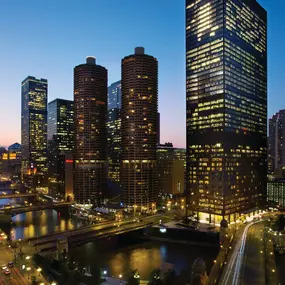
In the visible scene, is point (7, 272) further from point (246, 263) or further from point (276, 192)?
point (276, 192)

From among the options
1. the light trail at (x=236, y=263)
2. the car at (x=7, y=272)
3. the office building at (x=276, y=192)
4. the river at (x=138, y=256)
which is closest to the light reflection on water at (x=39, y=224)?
the river at (x=138, y=256)

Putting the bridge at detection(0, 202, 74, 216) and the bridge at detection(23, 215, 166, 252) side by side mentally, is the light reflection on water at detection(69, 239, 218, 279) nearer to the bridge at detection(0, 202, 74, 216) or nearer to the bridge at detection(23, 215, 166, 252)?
the bridge at detection(23, 215, 166, 252)

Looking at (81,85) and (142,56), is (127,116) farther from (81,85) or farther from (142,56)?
(81,85)

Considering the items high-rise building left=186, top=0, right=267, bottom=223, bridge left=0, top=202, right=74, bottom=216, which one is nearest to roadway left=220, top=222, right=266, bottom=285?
high-rise building left=186, top=0, right=267, bottom=223

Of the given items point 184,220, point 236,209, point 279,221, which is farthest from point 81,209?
point 279,221

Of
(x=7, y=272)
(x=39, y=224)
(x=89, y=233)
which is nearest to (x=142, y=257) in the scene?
(x=89, y=233)
